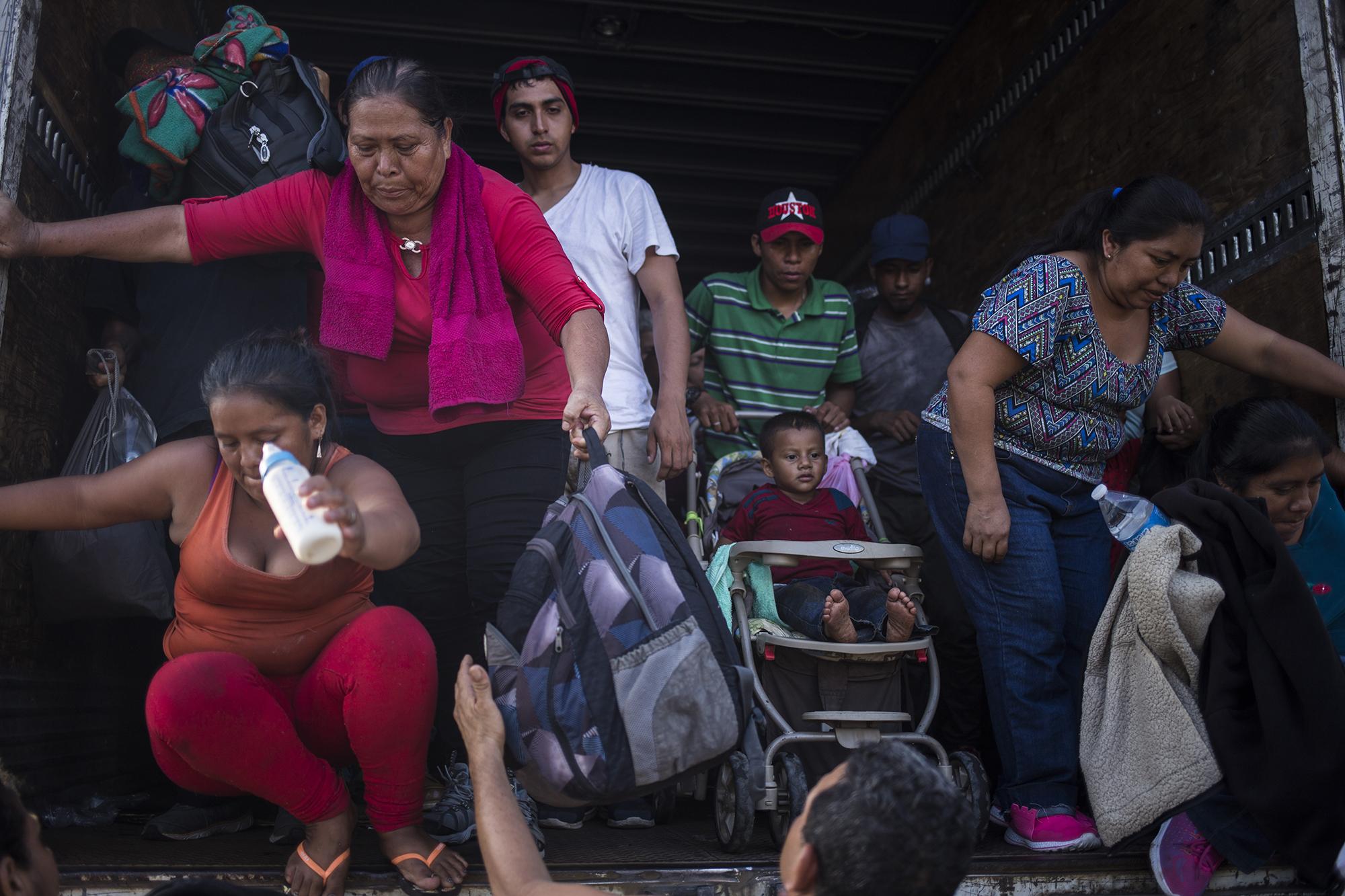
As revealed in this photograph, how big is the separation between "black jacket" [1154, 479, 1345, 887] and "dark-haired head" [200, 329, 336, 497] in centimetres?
220

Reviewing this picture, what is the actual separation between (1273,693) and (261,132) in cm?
306

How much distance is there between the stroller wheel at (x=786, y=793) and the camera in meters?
2.88

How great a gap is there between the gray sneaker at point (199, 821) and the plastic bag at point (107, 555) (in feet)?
1.69

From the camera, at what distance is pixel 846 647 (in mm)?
3160

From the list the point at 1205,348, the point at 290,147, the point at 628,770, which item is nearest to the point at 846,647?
the point at 628,770

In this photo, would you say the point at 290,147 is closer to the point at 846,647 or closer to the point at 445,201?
the point at 445,201

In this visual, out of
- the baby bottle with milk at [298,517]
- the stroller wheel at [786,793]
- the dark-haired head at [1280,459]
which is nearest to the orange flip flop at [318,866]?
the baby bottle with milk at [298,517]

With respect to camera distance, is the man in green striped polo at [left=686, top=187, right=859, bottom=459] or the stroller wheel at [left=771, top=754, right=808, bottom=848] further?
the man in green striped polo at [left=686, top=187, right=859, bottom=459]

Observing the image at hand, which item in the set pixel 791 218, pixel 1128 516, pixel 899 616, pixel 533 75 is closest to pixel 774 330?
pixel 791 218

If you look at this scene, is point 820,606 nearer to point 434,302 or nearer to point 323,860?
point 434,302

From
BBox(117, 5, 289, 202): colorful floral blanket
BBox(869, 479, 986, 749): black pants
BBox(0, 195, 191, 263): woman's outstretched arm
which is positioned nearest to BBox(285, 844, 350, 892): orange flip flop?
BBox(0, 195, 191, 263): woman's outstretched arm

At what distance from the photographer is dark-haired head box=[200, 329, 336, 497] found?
2.34 metres

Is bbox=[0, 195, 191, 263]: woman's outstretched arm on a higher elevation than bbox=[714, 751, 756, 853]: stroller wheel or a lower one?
higher

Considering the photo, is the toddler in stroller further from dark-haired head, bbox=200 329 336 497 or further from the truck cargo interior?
dark-haired head, bbox=200 329 336 497
